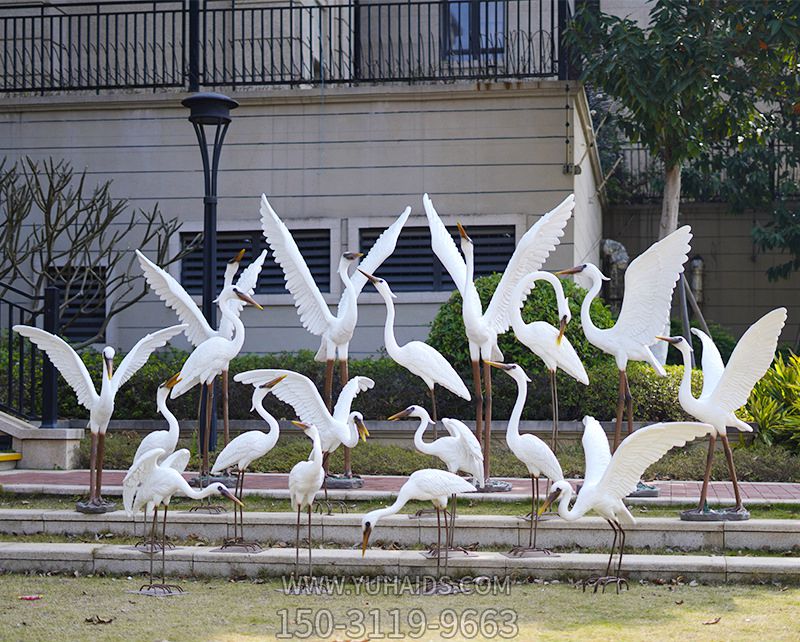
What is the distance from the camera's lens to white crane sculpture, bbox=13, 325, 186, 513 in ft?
31.1

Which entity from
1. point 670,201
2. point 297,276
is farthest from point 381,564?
point 670,201

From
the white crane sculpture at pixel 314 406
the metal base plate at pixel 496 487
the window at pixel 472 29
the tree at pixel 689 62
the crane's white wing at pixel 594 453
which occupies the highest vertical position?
the window at pixel 472 29

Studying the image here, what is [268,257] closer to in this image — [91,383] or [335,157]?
[335,157]

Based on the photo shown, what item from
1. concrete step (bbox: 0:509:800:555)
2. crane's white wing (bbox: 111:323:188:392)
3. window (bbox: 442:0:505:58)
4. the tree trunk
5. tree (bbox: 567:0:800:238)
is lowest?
concrete step (bbox: 0:509:800:555)

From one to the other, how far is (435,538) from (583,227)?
9876 millimetres

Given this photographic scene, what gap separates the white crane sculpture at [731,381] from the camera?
8.44 m

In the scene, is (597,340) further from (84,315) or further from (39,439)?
(84,315)

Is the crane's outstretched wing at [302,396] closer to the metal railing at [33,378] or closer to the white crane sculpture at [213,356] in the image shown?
the white crane sculpture at [213,356]

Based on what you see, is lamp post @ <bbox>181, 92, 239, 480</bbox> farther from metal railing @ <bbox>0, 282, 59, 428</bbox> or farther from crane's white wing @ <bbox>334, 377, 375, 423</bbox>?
crane's white wing @ <bbox>334, 377, 375, 423</bbox>

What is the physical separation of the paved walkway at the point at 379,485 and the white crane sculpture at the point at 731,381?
873 millimetres

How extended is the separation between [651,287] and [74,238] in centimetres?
1009

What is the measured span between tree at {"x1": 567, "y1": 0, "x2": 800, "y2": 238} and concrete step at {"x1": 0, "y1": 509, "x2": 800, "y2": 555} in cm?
843

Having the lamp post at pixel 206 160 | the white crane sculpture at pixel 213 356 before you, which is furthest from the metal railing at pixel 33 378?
the white crane sculpture at pixel 213 356

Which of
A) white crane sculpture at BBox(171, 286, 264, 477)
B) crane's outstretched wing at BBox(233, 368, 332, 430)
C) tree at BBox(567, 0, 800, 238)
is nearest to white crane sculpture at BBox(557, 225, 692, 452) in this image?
crane's outstretched wing at BBox(233, 368, 332, 430)
